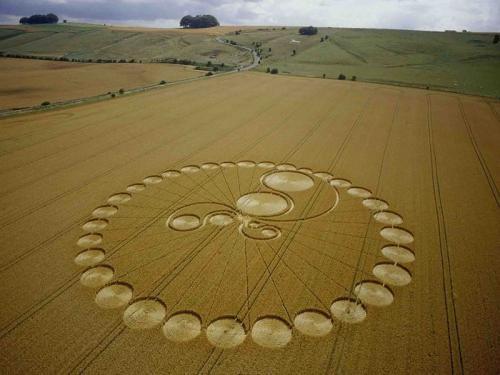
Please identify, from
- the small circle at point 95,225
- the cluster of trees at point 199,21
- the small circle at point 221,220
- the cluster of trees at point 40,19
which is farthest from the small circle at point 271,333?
the cluster of trees at point 40,19

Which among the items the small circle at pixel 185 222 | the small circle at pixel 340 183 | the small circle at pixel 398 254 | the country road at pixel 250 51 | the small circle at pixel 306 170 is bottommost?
the small circle at pixel 185 222

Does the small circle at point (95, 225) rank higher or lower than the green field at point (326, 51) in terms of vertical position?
lower

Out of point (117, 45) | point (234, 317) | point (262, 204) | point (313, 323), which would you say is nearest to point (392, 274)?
point (313, 323)

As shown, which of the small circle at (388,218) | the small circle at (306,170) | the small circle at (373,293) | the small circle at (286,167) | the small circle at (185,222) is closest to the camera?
the small circle at (373,293)

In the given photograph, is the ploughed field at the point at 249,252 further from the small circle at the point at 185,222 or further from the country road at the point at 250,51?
the country road at the point at 250,51

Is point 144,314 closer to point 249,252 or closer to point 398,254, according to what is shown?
point 249,252

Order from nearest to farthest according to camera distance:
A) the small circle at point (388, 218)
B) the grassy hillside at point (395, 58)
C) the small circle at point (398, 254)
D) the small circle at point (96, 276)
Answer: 1. the small circle at point (96, 276)
2. the small circle at point (398, 254)
3. the small circle at point (388, 218)
4. the grassy hillside at point (395, 58)

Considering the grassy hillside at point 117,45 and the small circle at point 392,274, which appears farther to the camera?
the grassy hillside at point 117,45

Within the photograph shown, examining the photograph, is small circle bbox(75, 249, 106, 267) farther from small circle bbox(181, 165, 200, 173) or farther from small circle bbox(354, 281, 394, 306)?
small circle bbox(354, 281, 394, 306)
